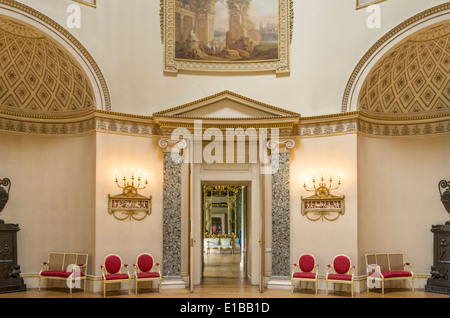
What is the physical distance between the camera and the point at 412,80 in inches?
525

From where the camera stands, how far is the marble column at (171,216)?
1323cm

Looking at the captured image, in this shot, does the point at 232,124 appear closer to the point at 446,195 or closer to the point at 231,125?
the point at 231,125

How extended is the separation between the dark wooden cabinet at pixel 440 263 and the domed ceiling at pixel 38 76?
32.3ft

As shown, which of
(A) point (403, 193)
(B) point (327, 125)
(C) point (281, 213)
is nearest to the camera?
(B) point (327, 125)

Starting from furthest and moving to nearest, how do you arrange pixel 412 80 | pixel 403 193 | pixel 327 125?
1. pixel 403 193
2. pixel 412 80
3. pixel 327 125

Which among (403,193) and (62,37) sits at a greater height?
(62,37)

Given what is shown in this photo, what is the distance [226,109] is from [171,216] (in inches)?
132

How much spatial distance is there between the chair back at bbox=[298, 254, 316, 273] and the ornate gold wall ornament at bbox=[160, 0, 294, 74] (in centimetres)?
515

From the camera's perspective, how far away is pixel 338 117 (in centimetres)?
1299

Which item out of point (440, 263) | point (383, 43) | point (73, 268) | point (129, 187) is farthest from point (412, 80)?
point (73, 268)

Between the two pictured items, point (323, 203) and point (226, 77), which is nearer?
point (323, 203)

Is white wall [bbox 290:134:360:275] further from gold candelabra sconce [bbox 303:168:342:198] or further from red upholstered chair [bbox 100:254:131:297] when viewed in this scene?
red upholstered chair [bbox 100:254:131:297]

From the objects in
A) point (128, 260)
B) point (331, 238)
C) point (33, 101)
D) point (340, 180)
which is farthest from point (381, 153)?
point (33, 101)

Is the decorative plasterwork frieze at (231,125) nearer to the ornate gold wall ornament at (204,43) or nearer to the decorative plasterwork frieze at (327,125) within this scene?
the decorative plasterwork frieze at (327,125)
